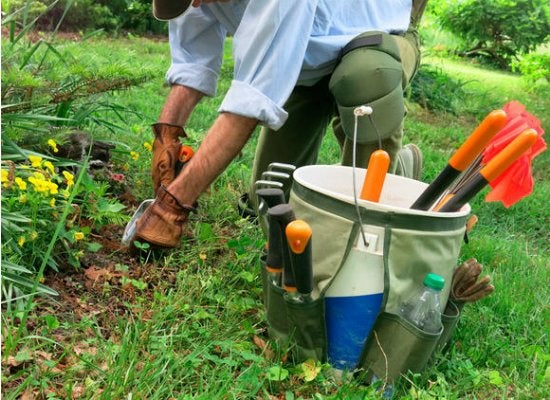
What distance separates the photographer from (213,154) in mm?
1938

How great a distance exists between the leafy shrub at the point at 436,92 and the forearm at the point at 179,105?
381 centimetres

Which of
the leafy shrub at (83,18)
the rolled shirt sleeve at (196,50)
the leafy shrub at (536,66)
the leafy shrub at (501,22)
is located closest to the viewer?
the rolled shirt sleeve at (196,50)

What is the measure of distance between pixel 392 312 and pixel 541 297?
94cm

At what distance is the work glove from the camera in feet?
5.35

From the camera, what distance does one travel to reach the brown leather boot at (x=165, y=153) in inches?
85.8

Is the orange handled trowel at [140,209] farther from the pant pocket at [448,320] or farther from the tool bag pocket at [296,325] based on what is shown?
the pant pocket at [448,320]

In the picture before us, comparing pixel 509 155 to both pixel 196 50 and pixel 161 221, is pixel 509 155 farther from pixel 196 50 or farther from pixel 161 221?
pixel 196 50

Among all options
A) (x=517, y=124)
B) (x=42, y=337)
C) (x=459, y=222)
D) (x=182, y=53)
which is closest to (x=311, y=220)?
(x=459, y=222)

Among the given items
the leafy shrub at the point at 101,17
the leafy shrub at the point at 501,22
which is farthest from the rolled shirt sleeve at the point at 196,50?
the leafy shrub at the point at 501,22

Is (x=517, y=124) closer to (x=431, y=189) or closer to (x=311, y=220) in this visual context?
(x=431, y=189)

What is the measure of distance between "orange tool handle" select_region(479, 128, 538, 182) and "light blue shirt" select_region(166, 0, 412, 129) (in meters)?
0.61

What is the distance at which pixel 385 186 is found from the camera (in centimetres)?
189

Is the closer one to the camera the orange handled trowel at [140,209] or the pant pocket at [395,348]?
the pant pocket at [395,348]

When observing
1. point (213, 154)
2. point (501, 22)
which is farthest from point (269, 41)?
point (501, 22)
